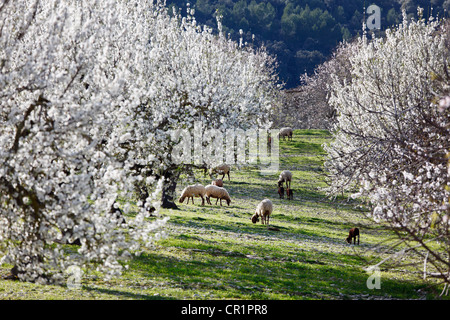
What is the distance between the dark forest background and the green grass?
11228 centimetres

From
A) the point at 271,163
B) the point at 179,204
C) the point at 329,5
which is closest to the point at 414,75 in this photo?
the point at 179,204

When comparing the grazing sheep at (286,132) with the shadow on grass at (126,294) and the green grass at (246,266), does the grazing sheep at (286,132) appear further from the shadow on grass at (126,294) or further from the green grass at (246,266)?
the shadow on grass at (126,294)

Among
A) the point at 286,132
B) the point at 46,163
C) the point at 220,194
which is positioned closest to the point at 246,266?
the point at 46,163

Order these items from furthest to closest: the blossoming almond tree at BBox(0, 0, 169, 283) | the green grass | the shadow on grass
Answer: the green grass < the shadow on grass < the blossoming almond tree at BBox(0, 0, 169, 283)

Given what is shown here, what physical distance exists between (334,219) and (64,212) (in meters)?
27.0

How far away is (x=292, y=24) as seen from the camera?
494ft

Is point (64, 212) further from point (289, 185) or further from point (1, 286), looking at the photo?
point (289, 185)

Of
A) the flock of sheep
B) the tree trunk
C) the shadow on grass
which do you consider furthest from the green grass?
the tree trunk

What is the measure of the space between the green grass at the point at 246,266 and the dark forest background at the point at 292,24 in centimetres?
11228

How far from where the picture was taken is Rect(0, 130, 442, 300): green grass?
14555 millimetres

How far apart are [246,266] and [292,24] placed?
14171 cm

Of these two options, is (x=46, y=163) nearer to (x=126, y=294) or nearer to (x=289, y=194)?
(x=126, y=294)

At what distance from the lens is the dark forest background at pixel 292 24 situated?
140m

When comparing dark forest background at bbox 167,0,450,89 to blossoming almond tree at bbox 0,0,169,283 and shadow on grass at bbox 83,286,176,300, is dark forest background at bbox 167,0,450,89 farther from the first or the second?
blossoming almond tree at bbox 0,0,169,283
